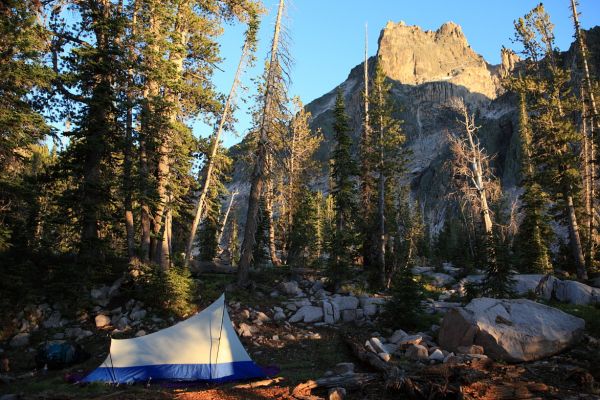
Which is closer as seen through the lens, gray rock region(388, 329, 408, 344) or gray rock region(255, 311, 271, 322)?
gray rock region(388, 329, 408, 344)

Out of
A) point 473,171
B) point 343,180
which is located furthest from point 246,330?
point 473,171

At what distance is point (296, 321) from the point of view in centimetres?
1627

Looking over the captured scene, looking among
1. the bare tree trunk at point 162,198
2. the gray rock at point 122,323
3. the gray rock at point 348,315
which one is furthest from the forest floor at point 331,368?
the bare tree trunk at point 162,198

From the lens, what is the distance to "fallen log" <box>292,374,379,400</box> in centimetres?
824

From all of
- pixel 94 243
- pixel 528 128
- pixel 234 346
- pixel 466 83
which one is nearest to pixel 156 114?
pixel 94 243

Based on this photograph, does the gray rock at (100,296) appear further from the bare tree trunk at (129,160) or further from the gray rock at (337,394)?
the gray rock at (337,394)

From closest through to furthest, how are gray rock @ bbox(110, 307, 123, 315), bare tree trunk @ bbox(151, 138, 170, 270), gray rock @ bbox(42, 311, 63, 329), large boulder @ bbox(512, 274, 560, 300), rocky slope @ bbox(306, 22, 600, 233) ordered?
gray rock @ bbox(42, 311, 63, 329) < gray rock @ bbox(110, 307, 123, 315) < bare tree trunk @ bbox(151, 138, 170, 270) < large boulder @ bbox(512, 274, 560, 300) < rocky slope @ bbox(306, 22, 600, 233)

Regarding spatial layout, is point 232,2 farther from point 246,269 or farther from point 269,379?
point 269,379

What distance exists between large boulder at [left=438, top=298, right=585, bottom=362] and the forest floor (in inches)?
15.0

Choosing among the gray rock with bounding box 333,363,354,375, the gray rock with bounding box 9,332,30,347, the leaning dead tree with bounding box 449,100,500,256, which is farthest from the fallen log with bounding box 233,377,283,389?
the leaning dead tree with bounding box 449,100,500,256

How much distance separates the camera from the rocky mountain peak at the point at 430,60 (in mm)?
159625

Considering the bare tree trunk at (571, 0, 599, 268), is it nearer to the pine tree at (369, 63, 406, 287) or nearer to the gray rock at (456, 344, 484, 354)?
the pine tree at (369, 63, 406, 287)

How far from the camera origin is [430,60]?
168375 mm

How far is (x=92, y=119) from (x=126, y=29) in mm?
4509
